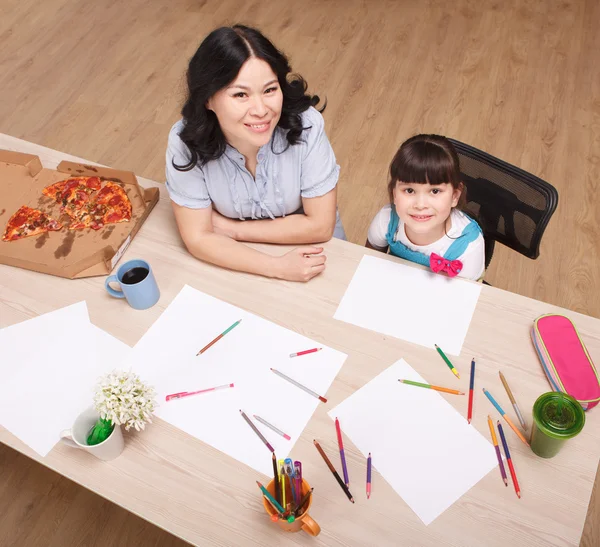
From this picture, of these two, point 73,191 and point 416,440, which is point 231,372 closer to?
point 416,440

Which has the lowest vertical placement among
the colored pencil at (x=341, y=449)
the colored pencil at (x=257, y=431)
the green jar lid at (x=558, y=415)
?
the colored pencil at (x=341, y=449)

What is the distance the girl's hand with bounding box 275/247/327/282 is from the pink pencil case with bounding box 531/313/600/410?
22.3 inches

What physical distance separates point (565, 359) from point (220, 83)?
3.47 feet

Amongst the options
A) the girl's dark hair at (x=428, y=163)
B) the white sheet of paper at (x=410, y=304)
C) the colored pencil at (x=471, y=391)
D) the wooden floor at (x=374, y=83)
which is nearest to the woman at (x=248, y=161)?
the white sheet of paper at (x=410, y=304)

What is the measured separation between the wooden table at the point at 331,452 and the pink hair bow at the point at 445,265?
0.09 metres

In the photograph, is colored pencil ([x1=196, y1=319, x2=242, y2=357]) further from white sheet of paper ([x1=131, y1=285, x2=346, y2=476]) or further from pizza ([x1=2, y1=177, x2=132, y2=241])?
pizza ([x1=2, y1=177, x2=132, y2=241])

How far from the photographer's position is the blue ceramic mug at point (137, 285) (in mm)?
1408

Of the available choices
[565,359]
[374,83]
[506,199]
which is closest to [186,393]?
[565,359]

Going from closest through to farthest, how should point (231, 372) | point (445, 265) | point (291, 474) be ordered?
point (291, 474) → point (231, 372) → point (445, 265)

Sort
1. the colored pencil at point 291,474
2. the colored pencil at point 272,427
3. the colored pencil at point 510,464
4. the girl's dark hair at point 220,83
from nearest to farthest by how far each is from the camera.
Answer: the colored pencil at point 291,474, the colored pencil at point 510,464, the colored pencil at point 272,427, the girl's dark hair at point 220,83

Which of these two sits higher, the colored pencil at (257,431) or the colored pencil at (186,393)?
the colored pencil at (186,393)

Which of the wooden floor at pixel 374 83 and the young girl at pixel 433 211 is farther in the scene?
the wooden floor at pixel 374 83

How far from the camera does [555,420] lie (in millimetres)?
1096

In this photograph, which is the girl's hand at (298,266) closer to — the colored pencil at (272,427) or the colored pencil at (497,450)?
the colored pencil at (272,427)
